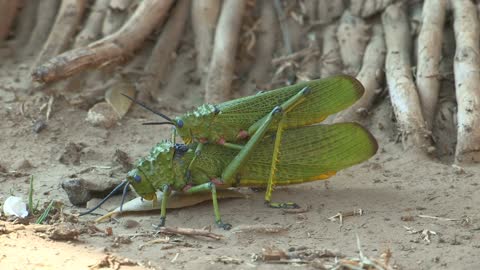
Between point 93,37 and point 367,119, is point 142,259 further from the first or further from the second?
point 93,37

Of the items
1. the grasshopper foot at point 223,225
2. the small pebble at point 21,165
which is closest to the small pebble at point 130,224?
the grasshopper foot at point 223,225

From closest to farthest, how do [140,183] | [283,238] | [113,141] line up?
[283,238], [140,183], [113,141]

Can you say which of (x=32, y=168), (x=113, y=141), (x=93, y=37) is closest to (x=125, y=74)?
(x=93, y=37)

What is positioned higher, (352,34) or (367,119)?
(352,34)

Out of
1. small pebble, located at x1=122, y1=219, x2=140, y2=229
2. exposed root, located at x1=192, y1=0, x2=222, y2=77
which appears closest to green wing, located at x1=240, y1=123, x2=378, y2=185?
small pebble, located at x1=122, y1=219, x2=140, y2=229

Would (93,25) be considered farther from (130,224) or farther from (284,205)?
(284,205)

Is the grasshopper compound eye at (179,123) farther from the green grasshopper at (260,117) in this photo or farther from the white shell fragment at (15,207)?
the white shell fragment at (15,207)
